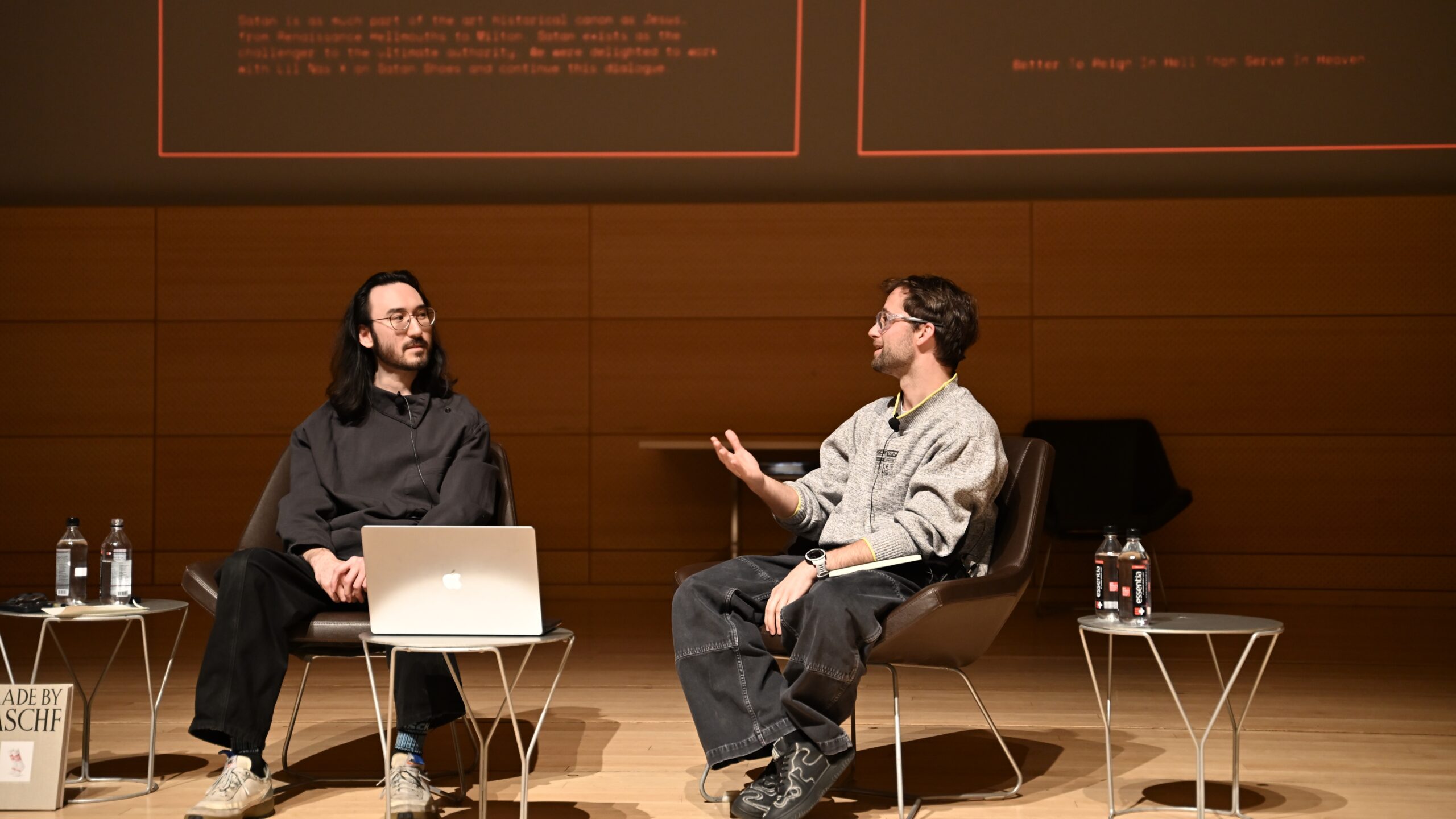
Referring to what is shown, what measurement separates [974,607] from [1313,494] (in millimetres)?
4022

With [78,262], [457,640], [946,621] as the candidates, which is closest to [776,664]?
[946,621]

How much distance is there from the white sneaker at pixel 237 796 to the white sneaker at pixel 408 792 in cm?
25

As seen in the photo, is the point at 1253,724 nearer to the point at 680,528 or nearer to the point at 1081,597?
the point at 1081,597

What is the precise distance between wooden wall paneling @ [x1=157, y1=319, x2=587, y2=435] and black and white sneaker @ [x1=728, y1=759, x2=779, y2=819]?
12.1 feet

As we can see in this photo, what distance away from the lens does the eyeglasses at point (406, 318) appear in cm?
308

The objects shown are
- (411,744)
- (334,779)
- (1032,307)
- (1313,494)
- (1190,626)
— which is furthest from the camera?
(1032,307)

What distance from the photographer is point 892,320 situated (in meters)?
2.89

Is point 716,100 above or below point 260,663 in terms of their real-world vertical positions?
above

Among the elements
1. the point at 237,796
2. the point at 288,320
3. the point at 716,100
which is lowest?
the point at 237,796

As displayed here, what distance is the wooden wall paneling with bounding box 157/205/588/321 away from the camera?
6.11 meters

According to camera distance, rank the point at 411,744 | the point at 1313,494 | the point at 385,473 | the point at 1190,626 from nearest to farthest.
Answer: the point at 1190,626
the point at 411,744
the point at 385,473
the point at 1313,494

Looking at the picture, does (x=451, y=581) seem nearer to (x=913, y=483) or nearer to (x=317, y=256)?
(x=913, y=483)

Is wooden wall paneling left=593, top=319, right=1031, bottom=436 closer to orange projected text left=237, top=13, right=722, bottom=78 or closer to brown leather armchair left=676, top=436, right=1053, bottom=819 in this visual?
orange projected text left=237, top=13, right=722, bottom=78

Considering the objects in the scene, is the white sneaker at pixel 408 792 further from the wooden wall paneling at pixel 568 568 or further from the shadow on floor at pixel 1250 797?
the wooden wall paneling at pixel 568 568
